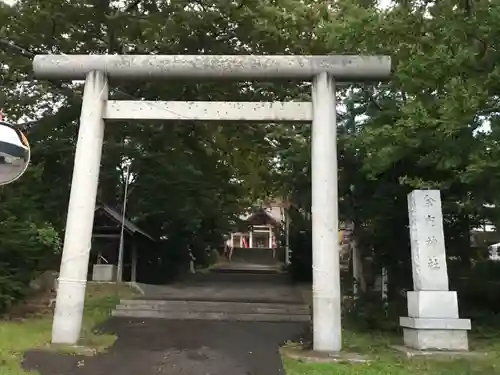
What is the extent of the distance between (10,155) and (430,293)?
712 cm

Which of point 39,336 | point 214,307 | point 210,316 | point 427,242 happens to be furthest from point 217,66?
point 214,307

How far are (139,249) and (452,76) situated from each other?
54.0 feet

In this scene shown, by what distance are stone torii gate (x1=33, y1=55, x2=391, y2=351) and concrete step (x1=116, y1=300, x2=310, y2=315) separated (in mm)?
4401

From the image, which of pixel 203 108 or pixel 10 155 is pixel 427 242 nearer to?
pixel 203 108

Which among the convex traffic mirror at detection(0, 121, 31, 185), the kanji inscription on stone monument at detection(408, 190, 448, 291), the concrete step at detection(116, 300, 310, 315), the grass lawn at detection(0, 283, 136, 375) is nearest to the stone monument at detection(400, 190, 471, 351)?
the kanji inscription on stone monument at detection(408, 190, 448, 291)

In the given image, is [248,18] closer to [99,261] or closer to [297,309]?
[297,309]

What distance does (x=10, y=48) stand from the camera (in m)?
15.1

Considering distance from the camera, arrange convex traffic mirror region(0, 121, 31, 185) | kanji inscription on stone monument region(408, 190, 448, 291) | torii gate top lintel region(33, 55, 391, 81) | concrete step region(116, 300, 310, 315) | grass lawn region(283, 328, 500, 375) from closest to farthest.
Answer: convex traffic mirror region(0, 121, 31, 185) < grass lawn region(283, 328, 500, 375) < kanji inscription on stone monument region(408, 190, 448, 291) < torii gate top lintel region(33, 55, 391, 81) < concrete step region(116, 300, 310, 315)

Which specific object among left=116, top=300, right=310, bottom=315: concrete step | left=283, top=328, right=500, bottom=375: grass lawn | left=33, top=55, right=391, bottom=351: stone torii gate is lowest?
left=283, top=328, right=500, bottom=375: grass lawn

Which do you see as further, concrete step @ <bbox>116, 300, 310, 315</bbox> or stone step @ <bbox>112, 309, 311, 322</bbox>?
concrete step @ <bbox>116, 300, 310, 315</bbox>

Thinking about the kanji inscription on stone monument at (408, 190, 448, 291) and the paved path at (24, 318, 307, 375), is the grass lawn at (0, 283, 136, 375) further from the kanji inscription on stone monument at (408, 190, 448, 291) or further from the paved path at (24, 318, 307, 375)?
the kanji inscription on stone monument at (408, 190, 448, 291)

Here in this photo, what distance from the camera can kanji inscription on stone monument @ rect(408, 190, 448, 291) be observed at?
364 inches

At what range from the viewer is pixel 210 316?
41.9 ft

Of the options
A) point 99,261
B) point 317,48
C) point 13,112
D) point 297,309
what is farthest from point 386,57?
point 99,261
